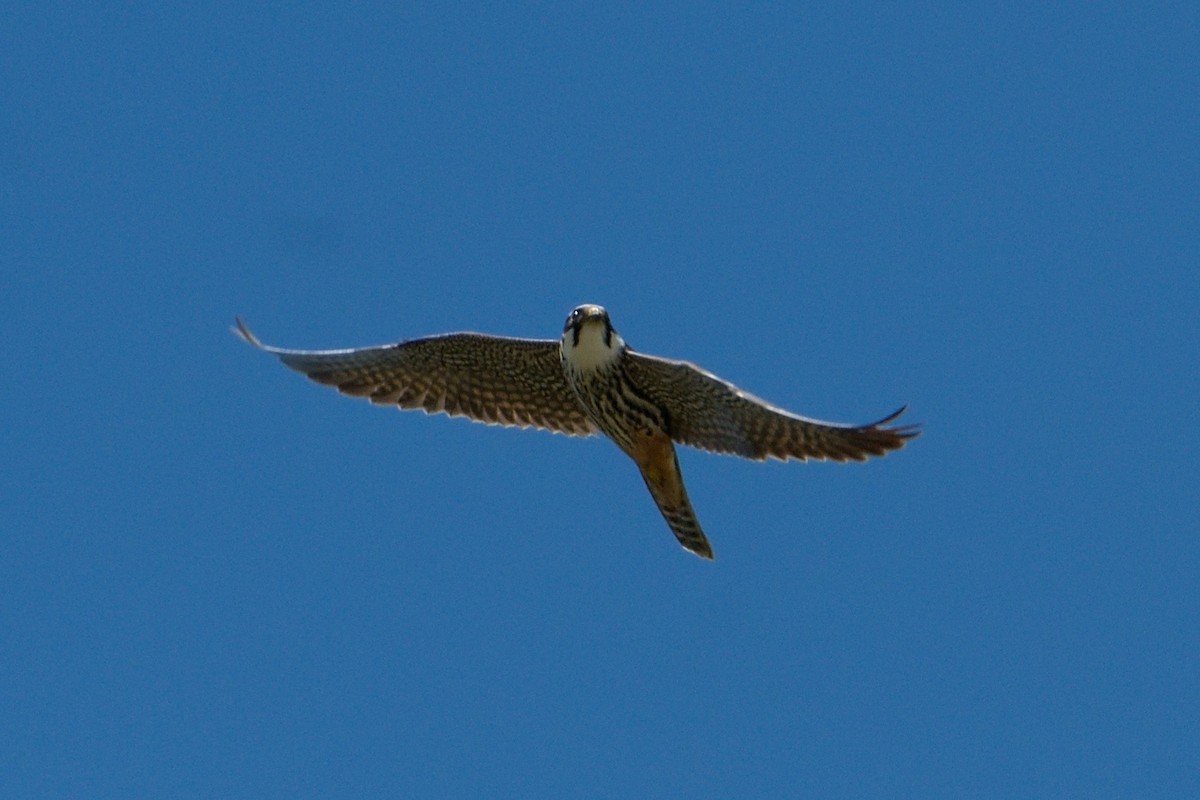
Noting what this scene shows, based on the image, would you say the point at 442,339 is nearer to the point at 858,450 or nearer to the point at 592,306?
the point at 592,306

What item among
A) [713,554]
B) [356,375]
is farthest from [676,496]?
[356,375]

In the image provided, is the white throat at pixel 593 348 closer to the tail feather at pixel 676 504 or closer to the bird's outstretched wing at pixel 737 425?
the bird's outstretched wing at pixel 737 425

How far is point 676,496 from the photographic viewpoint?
1394cm

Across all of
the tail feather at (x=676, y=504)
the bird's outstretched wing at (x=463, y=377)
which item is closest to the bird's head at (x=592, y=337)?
the bird's outstretched wing at (x=463, y=377)

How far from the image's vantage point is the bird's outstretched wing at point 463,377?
1443 centimetres

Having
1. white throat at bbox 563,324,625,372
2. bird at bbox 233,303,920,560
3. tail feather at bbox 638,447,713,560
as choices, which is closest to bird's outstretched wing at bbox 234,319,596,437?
bird at bbox 233,303,920,560

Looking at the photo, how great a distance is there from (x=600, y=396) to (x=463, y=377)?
155cm

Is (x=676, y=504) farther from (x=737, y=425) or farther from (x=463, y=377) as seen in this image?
(x=463, y=377)

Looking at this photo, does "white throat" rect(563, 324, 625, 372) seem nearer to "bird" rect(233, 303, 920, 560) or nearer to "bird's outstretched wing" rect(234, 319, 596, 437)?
"bird" rect(233, 303, 920, 560)

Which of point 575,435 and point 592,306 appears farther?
point 575,435

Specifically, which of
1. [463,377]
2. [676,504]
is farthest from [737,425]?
[463,377]

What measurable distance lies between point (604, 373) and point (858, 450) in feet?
6.00

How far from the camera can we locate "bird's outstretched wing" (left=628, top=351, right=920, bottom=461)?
13.1m

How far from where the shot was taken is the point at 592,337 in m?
13.5
